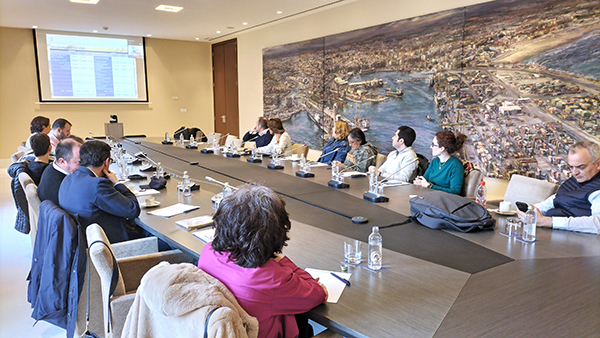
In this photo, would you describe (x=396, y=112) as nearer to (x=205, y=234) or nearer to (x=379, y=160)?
(x=379, y=160)

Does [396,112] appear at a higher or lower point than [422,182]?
higher

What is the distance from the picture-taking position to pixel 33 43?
938 cm

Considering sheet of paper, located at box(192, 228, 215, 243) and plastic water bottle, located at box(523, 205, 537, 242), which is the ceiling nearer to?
sheet of paper, located at box(192, 228, 215, 243)

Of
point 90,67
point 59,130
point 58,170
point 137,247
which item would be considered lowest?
point 137,247

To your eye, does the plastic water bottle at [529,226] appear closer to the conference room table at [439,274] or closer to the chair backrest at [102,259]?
the conference room table at [439,274]

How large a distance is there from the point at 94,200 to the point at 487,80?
438cm

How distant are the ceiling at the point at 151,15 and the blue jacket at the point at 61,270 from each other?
17.4 ft

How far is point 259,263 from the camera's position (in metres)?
1.34

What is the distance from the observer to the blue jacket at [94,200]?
8.16ft

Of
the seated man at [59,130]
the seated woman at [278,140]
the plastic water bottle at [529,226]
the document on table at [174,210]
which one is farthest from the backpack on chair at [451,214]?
the seated man at [59,130]

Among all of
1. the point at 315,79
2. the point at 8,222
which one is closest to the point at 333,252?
the point at 8,222

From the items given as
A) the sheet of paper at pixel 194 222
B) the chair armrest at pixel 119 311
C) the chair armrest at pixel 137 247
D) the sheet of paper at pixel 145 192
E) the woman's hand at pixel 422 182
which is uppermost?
the woman's hand at pixel 422 182

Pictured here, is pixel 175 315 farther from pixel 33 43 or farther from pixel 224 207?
pixel 33 43

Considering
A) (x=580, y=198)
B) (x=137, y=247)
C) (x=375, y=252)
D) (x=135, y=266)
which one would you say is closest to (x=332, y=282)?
(x=375, y=252)
